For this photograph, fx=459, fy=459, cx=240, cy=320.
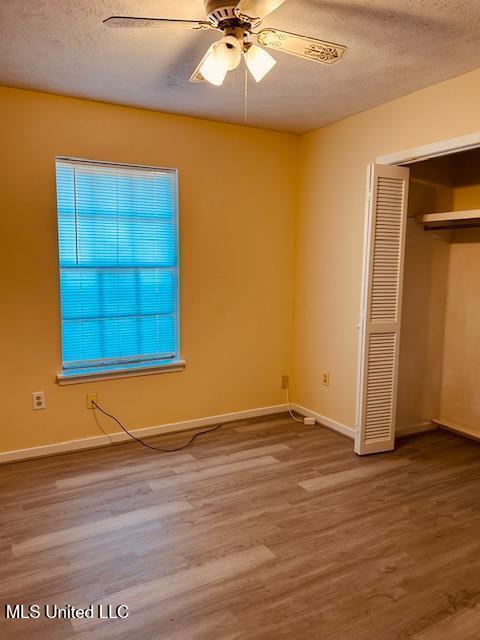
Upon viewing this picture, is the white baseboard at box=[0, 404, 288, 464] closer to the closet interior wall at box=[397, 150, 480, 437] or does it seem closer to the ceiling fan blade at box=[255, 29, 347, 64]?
the closet interior wall at box=[397, 150, 480, 437]

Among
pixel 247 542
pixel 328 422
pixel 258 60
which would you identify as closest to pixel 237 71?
pixel 258 60

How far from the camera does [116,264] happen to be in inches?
138

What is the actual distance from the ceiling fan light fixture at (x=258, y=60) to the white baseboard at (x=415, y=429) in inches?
117

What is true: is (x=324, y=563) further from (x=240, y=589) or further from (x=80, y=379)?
(x=80, y=379)

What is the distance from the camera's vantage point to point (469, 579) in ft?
6.83

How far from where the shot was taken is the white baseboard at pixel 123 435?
10.7 feet

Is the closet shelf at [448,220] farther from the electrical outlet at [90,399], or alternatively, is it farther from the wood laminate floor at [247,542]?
the electrical outlet at [90,399]

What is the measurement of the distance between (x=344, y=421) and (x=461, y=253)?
1698 millimetres

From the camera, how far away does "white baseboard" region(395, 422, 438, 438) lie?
3.86 metres

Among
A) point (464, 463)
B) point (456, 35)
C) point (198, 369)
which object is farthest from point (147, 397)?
point (456, 35)

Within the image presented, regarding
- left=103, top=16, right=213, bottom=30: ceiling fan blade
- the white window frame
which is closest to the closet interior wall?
the white window frame

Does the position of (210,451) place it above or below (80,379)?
below

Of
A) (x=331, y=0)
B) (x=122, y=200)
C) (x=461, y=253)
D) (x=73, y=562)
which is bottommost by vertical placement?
(x=73, y=562)

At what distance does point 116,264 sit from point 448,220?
99.2 inches
